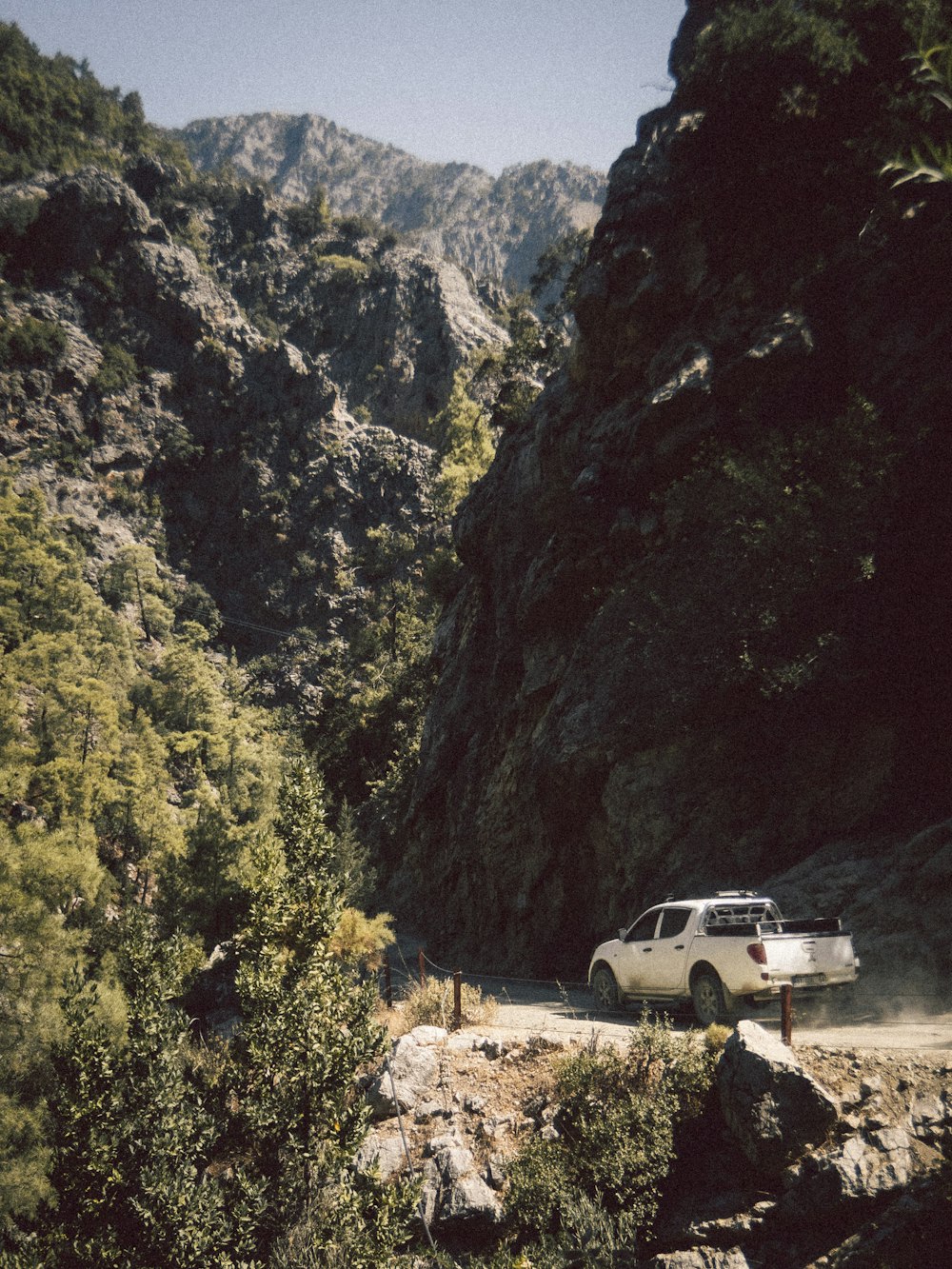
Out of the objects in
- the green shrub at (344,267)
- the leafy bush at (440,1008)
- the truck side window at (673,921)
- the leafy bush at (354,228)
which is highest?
the leafy bush at (354,228)

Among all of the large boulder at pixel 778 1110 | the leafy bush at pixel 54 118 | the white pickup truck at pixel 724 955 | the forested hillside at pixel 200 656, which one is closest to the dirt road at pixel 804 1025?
the white pickup truck at pixel 724 955

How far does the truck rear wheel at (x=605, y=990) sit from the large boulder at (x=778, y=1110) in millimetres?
4148

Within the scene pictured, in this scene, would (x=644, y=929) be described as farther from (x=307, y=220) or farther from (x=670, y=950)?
(x=307, y=220)

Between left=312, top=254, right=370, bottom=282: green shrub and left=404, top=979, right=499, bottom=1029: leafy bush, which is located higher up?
left=312, top=254, right=370, bottom=282: green shrub

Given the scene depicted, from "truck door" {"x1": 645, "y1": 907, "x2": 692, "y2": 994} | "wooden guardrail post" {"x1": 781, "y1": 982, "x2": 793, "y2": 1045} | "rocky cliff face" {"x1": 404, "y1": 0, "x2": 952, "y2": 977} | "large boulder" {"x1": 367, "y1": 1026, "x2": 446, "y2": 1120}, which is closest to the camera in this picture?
"wooden guardrail post" {"x1": 781, "y1": 982, "x2": 793, "y2": 1045}

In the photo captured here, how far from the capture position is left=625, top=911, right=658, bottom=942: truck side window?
11711 mm

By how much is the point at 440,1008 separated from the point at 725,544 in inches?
470

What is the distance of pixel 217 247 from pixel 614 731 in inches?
3624

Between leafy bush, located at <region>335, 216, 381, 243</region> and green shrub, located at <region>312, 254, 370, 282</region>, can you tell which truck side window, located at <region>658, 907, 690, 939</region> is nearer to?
green shrub, located at <region>312, 254, 370, 282</region>

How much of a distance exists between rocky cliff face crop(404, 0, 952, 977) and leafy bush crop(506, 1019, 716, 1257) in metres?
4.72

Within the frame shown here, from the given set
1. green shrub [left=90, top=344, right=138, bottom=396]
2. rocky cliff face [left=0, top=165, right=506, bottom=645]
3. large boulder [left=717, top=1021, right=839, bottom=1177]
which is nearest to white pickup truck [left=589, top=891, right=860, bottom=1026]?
large boulder [left=717, top=1021, right=839, bottom=1177]

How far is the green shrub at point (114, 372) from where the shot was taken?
66688 mm

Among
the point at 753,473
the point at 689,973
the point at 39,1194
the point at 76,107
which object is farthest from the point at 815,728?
the point at 76,107

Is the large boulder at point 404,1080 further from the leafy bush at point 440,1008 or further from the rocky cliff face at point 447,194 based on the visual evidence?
the rocky cliff face at point 447,194
